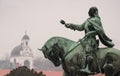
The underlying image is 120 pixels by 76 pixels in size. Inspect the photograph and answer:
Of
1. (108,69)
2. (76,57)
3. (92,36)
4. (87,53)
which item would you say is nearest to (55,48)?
(76,57)

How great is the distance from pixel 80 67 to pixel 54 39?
87 centimetres

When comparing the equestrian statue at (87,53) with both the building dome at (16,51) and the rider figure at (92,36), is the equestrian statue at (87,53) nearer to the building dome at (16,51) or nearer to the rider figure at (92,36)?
the rider figure at (92,36)

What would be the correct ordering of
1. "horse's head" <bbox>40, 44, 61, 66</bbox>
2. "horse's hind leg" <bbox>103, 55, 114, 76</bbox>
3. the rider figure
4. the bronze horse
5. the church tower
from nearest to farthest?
"horse's hind leg" <bbox>103, 55, 114, 76</bbox>
the bronze horse
the rider figure
"horse's head" <bbox>40, 44, 61, 66</bbox>
the church tower

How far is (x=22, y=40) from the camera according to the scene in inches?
2515

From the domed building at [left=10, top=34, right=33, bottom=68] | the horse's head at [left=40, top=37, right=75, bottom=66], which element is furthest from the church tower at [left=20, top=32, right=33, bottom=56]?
the horse's head at [left=40, top=37, right=75, bottom=66]

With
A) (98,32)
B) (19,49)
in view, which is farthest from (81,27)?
(19,49)

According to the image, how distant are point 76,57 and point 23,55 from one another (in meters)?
55.6

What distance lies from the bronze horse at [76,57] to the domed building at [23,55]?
48684 mm

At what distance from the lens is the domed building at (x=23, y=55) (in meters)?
61.0

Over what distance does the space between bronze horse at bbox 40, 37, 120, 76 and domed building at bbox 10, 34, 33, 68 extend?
1917 inches

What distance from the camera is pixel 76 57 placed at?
1061 cm

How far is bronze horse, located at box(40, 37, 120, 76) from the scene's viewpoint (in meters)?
10.5

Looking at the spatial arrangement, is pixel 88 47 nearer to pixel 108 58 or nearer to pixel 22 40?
pixel 108 58

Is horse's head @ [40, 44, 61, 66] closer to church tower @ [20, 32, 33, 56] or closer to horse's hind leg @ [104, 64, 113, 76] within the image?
horse's hind leg @ [104, 64, 113, 76]
